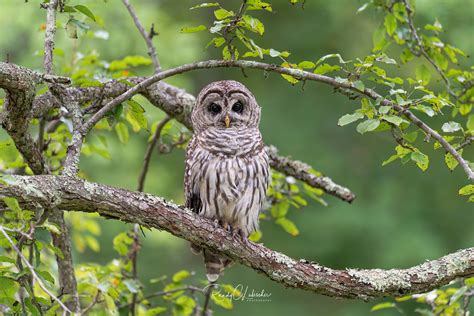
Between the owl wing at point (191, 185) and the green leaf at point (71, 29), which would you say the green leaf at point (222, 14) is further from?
the owl wing at point (191, 185)

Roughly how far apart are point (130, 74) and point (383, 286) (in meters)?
1.85

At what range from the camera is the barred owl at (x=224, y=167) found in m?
4.15

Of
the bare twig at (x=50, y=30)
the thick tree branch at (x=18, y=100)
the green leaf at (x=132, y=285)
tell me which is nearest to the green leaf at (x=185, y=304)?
the green leaf at (x=132, y=285)

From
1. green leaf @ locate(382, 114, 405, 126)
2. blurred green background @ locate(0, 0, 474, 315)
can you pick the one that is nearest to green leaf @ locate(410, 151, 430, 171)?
green leaf @ locate(382, 114, 405, 126)

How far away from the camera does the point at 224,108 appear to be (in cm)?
444

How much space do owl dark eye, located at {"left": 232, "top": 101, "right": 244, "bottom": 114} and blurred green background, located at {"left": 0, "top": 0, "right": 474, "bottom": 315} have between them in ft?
12.2

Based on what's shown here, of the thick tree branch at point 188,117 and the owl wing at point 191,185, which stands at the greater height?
the thick tree branch at point 188,117

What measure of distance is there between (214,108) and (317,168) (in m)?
5.22

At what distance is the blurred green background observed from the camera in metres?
8.73

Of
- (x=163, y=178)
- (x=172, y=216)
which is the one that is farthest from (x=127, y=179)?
(x=172, y=216)

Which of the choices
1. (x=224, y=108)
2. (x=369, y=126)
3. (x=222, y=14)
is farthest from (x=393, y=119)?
(x=224, y=108)

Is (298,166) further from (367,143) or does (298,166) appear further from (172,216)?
(367,143)

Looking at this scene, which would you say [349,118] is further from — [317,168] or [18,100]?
[317,168]

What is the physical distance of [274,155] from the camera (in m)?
4.69
